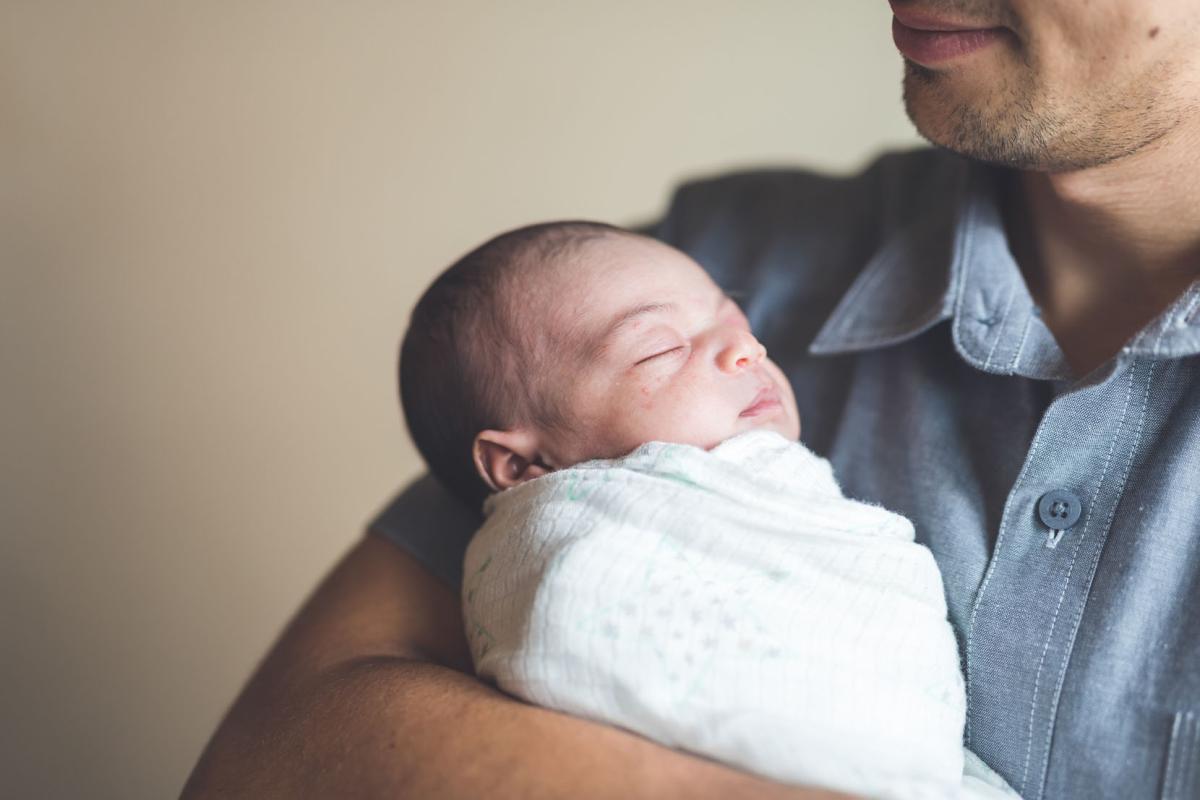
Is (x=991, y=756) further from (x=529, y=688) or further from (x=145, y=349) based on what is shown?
(x=145, y=349)

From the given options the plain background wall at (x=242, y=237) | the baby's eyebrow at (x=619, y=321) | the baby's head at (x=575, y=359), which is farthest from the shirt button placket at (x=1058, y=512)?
the plain background wall at (x=242, y=237)

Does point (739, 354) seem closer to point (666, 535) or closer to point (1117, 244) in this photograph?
point (666, 535)

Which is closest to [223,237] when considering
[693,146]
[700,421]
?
[693,146]

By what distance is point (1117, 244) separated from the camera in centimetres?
124

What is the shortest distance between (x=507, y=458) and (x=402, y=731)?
341 mm

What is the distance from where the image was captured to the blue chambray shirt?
3.14ft

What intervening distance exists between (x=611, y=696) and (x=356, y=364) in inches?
55.9

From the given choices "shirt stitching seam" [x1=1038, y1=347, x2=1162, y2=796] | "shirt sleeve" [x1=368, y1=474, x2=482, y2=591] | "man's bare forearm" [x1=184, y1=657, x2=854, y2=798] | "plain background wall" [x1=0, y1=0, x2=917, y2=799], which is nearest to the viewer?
"man's bare forearm" [x1=184, y1=657, x2=854, y2=798]

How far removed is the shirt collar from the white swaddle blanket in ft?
0.90

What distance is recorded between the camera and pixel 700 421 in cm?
112

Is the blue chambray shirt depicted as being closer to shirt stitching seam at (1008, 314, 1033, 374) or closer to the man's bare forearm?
shirt stitching seam at (1008, 314, 1033, 374)

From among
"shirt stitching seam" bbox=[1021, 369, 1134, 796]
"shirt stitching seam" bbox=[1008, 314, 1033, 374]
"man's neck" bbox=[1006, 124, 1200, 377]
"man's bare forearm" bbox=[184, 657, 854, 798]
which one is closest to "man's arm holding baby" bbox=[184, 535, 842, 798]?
"man's bare forearm" bbox=[184, 657, 854, 798]

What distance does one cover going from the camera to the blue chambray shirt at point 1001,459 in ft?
3.14

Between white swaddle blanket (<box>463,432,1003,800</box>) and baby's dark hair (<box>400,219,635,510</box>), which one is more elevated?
baby's dark hair (<box>400,219,635,510</box>)
